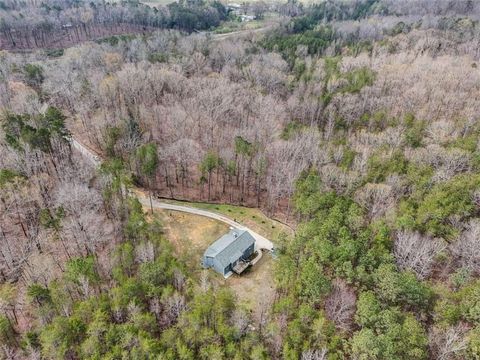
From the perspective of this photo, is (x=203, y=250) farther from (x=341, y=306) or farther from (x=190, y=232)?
(x=341, y=306)

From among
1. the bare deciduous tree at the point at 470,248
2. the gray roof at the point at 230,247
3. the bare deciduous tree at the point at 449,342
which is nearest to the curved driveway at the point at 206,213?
the gray roof at the point at 230,247

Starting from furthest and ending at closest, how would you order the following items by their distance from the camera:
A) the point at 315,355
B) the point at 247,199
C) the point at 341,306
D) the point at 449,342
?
the point at 247,199
the point at 341,306
the point at 315,355
the point at 449,342

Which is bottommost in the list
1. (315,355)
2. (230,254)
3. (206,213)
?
(206,213)

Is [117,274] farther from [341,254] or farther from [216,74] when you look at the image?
[216,74]

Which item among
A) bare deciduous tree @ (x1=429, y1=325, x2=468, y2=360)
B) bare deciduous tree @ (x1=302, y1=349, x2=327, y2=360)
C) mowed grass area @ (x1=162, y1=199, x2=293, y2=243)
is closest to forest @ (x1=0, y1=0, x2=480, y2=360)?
bare deciduous tree @ (x1=429, y1=325, x2=468, y2=360)

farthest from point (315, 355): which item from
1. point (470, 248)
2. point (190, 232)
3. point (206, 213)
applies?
point (206, 213)

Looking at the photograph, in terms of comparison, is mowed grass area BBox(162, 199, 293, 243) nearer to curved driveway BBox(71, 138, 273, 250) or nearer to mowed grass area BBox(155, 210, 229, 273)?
curved driveway BBox(71, 138, 273, 250)

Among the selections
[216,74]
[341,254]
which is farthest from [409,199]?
[216,74]
